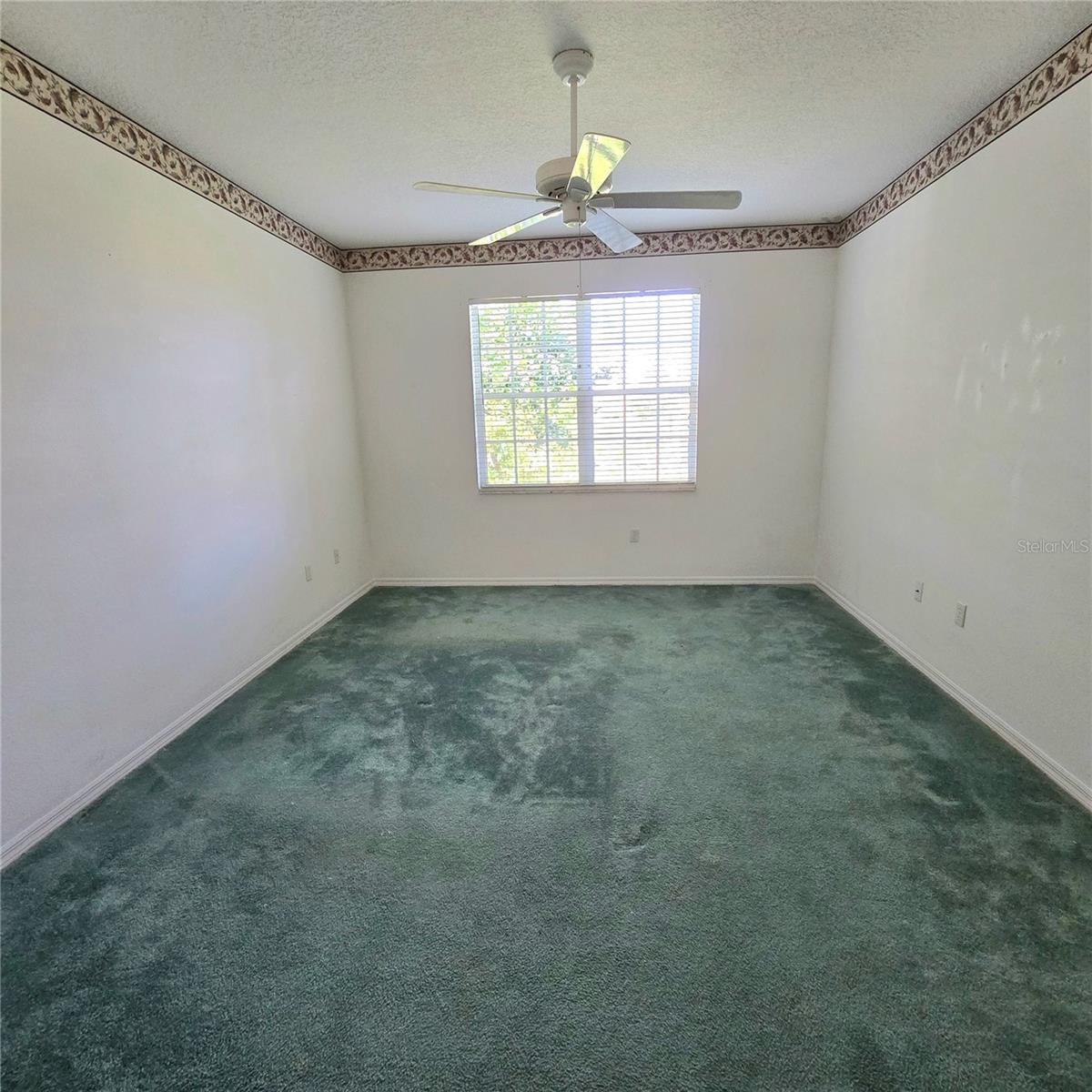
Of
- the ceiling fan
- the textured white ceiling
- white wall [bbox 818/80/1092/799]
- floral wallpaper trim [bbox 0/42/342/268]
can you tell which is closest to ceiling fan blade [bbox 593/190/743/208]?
the ceiling fan

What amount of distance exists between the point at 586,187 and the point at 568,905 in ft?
7.41

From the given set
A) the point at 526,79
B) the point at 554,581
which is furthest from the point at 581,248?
the point at 554,581

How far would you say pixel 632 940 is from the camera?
1444mm

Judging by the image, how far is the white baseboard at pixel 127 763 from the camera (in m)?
1.83

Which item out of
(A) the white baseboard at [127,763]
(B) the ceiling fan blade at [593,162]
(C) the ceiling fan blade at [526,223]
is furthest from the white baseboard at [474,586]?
(B) the ceiling fan blade at [593,162]

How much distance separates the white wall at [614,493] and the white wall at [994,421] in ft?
2.14

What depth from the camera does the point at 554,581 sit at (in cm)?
453

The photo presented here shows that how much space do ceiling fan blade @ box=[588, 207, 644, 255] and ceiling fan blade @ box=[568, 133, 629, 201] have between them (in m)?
0.20

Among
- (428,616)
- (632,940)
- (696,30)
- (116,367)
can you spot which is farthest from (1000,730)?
(116,367)

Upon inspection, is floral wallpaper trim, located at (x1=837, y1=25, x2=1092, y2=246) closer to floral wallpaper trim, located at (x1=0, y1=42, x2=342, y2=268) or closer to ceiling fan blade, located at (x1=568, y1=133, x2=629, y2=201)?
ceiling fan blade, located at (x1=568, y1=133, x2=629, y2=201)

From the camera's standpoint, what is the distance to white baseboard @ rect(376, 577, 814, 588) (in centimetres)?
437

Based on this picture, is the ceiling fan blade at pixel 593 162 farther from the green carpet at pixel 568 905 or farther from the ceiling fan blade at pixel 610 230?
the green carpet at pixel 568 905

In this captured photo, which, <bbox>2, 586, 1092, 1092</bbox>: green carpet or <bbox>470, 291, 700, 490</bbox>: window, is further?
<bbox>470, 291, 700, 490</bbox>: window

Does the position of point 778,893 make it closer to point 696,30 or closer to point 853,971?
point 853,971
